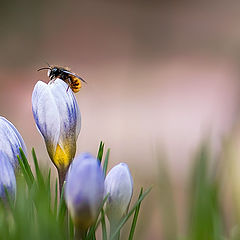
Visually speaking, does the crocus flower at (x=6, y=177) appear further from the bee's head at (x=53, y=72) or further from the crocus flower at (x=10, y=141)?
the bee's head at (x=53, y=72)

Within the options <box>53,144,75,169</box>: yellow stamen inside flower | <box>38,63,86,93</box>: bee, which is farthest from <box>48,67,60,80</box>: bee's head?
<box>53,144,75,169</box>: yellow stamen inside flower

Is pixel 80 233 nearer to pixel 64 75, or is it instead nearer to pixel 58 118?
pixel 58 118

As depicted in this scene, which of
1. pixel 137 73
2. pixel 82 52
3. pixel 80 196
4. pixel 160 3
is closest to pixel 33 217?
pixel 80 196

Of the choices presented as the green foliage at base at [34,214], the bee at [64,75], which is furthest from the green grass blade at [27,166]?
the bee at [64,75]

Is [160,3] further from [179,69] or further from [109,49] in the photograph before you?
[179,69]

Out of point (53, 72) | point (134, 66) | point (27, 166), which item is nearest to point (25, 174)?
point (27, 166)

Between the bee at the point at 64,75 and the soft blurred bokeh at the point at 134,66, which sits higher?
the soft blurred bokeh at the point at 134,66
